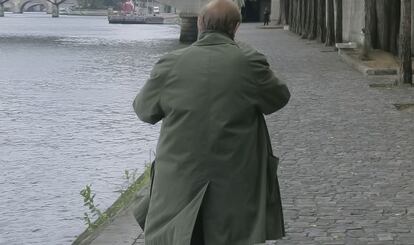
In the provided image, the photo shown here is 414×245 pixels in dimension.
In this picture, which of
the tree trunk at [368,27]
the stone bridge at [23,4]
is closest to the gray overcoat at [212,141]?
the tree trunk at [368,27]

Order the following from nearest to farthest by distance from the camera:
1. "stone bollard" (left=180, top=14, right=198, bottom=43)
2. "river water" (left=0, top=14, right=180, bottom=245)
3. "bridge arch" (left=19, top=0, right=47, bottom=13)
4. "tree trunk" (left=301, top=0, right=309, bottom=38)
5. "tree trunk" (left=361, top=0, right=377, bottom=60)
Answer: "river water" (left=0, top=14, right=180, bottom=245) < "tree trunk" (left=361, top=0, right=377, bottom=60) < "tree trunk" (left=301, top=0, right=309, bottom=38) < "stone bollard" (left=180, top=14, right=198, bottom=43) < "bridge arch" (left=19, top=0, right=47, bottom=13)

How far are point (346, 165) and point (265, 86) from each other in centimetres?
506

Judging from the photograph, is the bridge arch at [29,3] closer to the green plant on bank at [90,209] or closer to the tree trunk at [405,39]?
the tree trunk at [405,39]

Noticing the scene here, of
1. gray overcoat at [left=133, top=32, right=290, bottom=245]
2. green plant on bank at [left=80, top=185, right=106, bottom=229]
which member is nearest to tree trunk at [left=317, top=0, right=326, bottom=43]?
green plant on bank at [left=80, top=185, right=106, bottom=229]

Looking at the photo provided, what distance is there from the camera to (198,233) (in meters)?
3.35

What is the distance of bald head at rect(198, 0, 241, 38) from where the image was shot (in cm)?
340

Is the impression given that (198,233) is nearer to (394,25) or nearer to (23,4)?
(394,25)

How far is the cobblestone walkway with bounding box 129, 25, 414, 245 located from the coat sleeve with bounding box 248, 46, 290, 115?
2.23 m

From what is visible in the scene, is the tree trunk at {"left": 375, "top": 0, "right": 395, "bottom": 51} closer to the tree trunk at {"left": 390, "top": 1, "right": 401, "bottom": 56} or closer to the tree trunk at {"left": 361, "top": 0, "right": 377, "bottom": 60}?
the tree trunk at {"left": 390, "top": 1, "right": 401, "bottom": 56}

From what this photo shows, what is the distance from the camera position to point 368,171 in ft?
26.0

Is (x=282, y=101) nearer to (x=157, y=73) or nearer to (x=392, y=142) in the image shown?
(x=157, y=73)

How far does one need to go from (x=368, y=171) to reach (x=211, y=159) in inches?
194

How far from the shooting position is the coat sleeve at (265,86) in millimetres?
3355

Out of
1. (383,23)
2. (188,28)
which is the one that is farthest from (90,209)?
(188,28)
